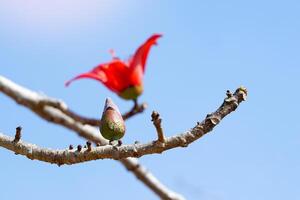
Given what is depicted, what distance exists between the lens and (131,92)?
3.21 meters

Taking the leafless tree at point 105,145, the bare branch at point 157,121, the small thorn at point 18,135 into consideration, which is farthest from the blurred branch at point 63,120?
the bare branch at point 157,121

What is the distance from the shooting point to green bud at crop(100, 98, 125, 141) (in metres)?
3.28

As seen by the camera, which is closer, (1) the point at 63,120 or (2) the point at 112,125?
(2) the point at 112,125

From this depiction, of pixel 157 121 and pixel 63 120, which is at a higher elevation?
pixel 63 120

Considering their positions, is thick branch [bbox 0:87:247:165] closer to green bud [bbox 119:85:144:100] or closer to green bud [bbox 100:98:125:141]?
green bud [bbox 100:98:125:141]

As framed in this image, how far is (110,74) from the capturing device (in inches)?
125

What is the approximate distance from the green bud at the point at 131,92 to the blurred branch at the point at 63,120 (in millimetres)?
854

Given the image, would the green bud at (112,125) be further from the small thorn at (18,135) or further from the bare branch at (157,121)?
the small thorn at (18,135)

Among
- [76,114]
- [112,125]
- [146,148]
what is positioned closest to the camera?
[146,148]

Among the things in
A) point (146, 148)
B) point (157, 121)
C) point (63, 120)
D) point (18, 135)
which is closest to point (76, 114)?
point (18, 135)

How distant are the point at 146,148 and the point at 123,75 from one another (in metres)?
0.37

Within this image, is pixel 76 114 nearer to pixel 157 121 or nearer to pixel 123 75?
pixel 123 75

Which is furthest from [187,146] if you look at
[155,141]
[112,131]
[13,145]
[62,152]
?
[13,145]

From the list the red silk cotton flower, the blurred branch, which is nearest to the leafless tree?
the blurred branch
